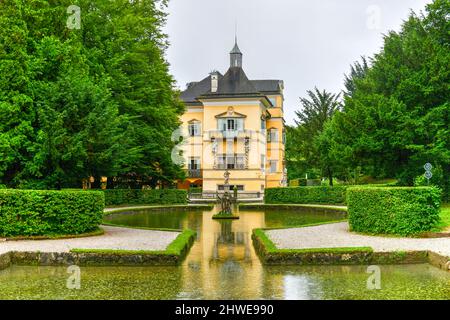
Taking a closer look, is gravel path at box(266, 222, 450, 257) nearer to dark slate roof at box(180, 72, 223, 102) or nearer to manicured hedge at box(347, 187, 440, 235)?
manicured hedge at box(347, 187, 440, 235)

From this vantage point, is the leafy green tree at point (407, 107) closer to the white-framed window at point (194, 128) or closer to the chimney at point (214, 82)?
the chimney at point (214, 82)

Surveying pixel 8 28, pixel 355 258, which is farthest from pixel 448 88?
pixel 8 28

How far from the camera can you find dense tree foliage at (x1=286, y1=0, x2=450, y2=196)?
91.3 feet

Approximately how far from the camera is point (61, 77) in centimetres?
2023

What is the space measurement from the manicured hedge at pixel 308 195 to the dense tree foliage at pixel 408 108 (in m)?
5.58

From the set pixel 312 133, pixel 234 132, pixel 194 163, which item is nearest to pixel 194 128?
pixel 194 163

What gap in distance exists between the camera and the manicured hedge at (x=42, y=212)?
15.6m

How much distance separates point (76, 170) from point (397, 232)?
12.0m

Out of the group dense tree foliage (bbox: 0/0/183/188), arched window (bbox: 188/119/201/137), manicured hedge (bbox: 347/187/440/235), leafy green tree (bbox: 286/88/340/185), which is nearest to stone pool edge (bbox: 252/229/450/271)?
manicured hedge (bbox: 347/187/440/235)

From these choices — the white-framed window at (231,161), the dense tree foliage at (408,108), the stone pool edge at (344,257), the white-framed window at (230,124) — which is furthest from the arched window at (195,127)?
the stone pool edge at (344,257)

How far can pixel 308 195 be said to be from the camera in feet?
132

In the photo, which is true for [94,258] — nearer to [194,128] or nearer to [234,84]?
[234,84]

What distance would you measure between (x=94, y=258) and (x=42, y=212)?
4400 mm

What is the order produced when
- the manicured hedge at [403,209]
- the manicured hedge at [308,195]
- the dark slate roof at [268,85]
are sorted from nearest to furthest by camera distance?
the manicured hedge at [403,209]
the manicured hedge at [308,195]
the dark slate roof at [268,85]
